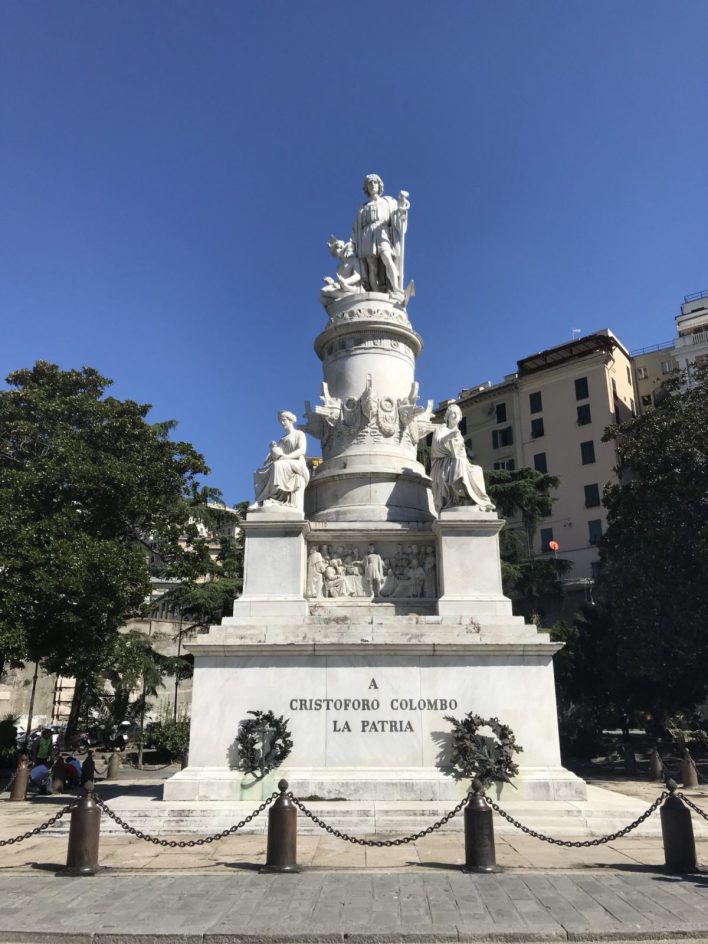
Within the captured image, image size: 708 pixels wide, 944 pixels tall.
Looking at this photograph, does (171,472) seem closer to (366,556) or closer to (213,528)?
(213,528)

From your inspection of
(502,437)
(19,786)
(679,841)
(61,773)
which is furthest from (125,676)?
(502,437)

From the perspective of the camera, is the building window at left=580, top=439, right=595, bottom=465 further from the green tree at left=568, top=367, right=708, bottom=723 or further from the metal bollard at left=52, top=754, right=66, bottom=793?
the metal bollard at left=52, top=754, right=66, bottom=793

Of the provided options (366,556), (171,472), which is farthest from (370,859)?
(171,472)

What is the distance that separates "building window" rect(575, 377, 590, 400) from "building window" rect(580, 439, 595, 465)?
3503mm

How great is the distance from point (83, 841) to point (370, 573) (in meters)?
6.99

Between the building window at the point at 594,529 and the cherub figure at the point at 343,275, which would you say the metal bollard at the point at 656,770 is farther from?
the building window at the point at 594,529

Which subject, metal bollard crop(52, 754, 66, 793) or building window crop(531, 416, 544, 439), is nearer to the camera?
metal bollard crop(52, 754, 66, 793)

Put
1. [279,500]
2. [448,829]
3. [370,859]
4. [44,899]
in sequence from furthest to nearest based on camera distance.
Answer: [279,500], [448,829], [370,859], [44,899]

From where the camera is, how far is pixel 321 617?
12805 mm

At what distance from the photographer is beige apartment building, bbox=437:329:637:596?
4978 centimetres

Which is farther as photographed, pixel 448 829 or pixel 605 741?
pixel 605 741

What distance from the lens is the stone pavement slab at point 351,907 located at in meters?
5.99

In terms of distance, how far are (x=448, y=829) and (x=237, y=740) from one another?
11.7 feet

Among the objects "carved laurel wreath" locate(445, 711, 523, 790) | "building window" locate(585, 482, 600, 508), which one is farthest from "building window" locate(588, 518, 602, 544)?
"carved laurel wreath" locate(445, 711, 523, 790)
